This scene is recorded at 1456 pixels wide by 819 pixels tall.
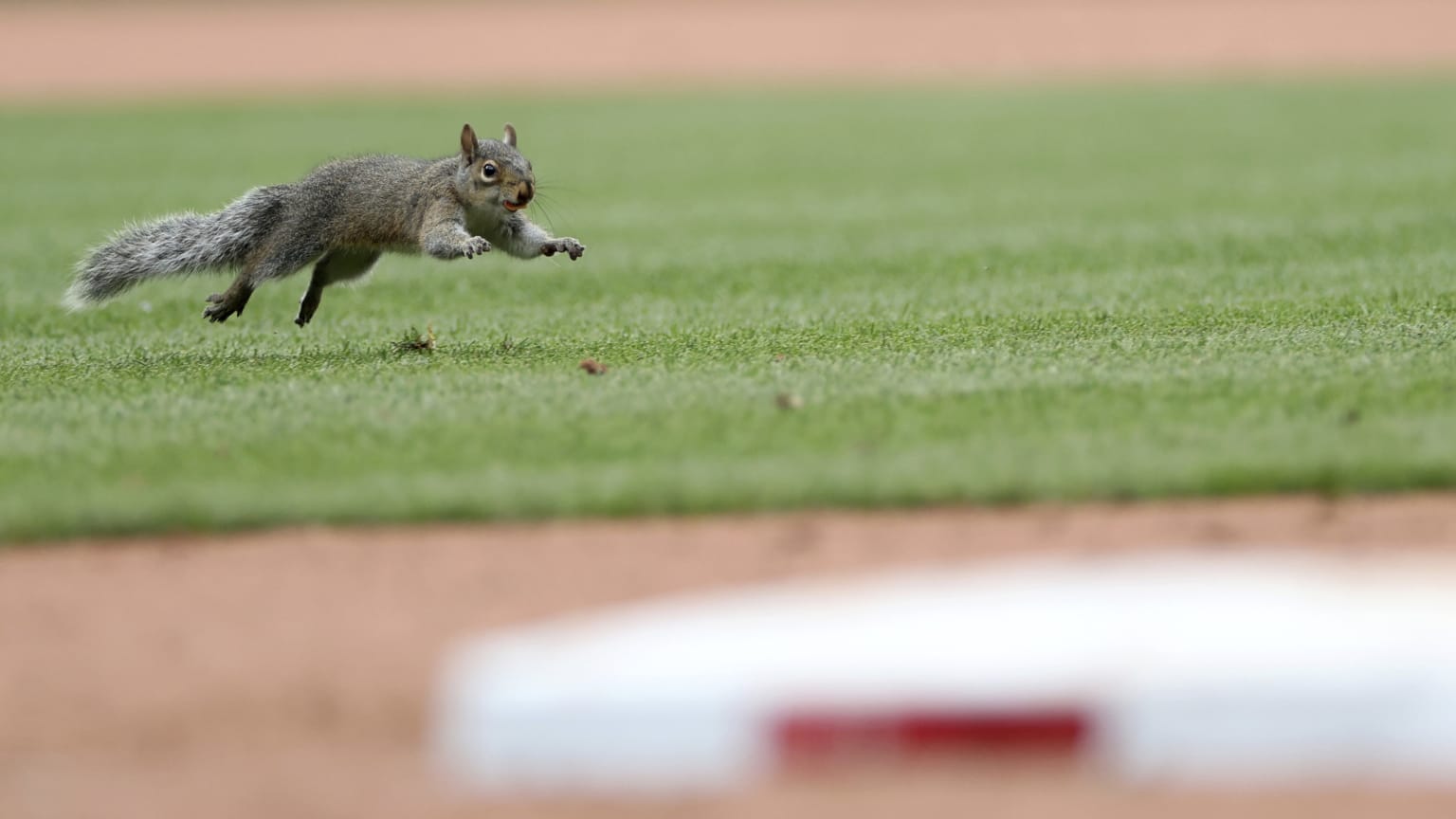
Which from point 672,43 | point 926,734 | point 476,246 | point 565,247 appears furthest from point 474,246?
point 672,43

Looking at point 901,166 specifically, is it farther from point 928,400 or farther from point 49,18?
point 49,18

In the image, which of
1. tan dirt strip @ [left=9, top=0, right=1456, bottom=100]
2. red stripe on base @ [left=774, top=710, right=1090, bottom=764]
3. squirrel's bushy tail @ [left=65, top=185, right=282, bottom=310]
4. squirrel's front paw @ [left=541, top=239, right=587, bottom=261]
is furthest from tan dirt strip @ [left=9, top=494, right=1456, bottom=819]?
tan dirt strip @ [left=9, top=0, right=1456, bottom=100]

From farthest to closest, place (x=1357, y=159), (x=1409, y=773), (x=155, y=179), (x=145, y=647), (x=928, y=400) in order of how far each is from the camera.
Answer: (x=155, y=179) → (x=1357, y=159) → (x=928, y=400) → (x=145, y=647) → (x=1409, y=773)

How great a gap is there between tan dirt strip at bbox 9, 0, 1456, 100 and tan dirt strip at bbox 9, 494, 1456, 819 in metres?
21.3

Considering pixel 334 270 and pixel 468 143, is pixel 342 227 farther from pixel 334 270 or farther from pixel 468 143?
pixel 468 143

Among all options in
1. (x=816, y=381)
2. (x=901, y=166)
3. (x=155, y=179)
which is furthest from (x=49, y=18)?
(x=816, y=381)

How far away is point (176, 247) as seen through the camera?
8.27 meters

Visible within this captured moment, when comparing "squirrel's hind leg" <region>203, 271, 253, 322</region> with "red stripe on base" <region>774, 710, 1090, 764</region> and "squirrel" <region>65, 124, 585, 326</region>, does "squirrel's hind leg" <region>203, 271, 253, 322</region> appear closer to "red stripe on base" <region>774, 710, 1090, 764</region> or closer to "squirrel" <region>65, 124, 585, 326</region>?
"squirrel" <region>65, 124, 585, 326</region>

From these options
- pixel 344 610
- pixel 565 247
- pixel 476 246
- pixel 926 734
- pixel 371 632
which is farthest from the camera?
pixel 565 247

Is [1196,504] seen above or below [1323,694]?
above

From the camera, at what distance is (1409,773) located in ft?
13.0

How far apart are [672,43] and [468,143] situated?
2539cm

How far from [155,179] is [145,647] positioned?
474 inches

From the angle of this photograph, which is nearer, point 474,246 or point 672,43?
point 474,246
